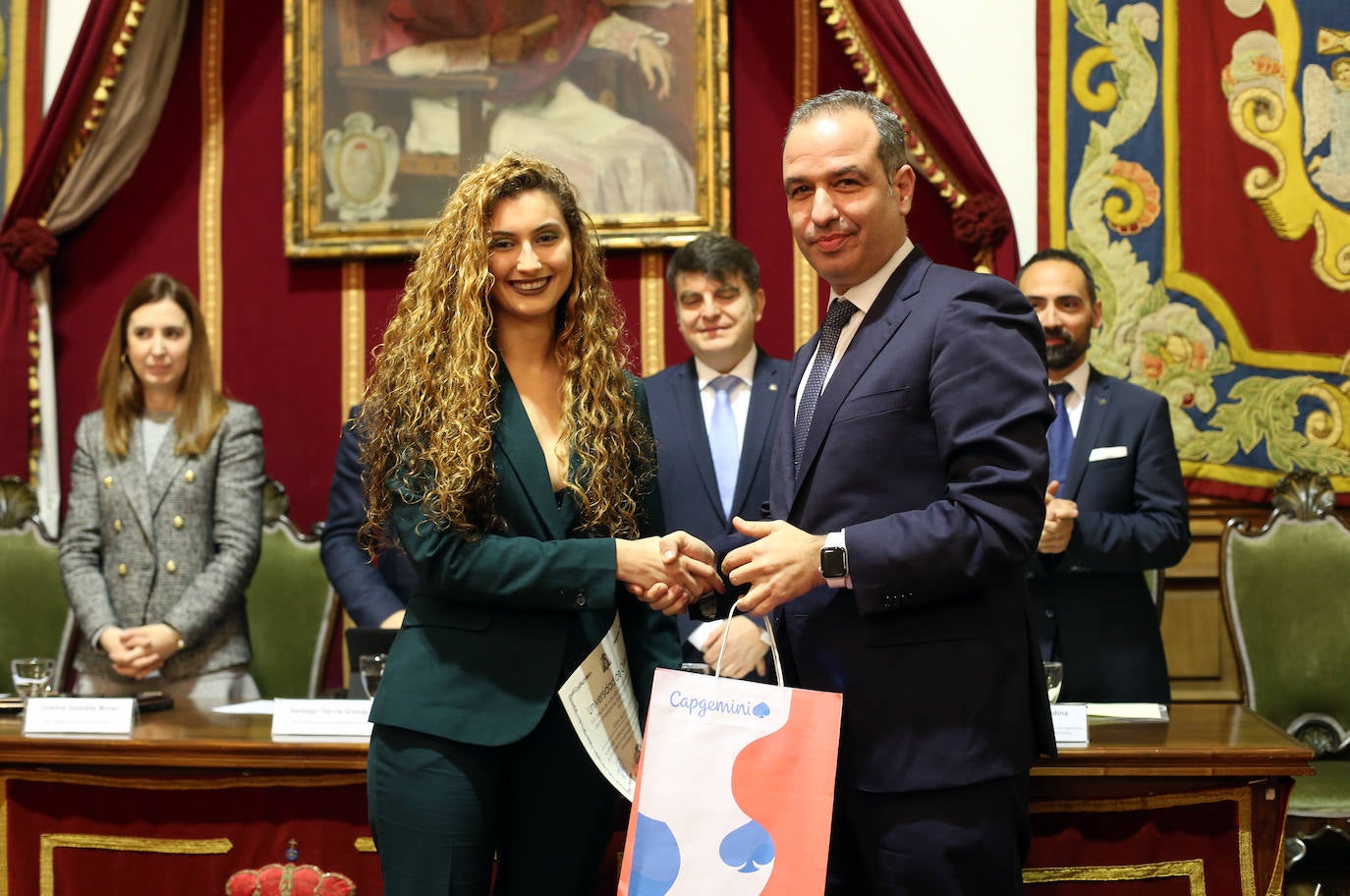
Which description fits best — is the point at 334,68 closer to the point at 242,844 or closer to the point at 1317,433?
the point at 242,844

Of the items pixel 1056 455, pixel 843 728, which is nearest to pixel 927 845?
pixel 843 728

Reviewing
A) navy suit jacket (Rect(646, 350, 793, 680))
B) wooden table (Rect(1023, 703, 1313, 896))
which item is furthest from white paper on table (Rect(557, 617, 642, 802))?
navy suit jacket (Rect(646, 350, 793, 680))

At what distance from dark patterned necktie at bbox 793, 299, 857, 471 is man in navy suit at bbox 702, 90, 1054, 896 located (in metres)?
0.05

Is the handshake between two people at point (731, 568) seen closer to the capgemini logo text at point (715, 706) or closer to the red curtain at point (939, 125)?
the capgemini logo text at point (715, 706)

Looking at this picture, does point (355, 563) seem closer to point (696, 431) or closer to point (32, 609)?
point (696, 431)

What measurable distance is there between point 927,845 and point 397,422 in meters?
1.02

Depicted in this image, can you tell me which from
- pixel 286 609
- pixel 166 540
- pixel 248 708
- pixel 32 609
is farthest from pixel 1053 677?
pixel 32 609

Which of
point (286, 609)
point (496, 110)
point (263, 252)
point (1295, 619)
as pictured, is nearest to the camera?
point (1295, 619)

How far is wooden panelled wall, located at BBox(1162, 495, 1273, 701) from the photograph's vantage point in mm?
4102

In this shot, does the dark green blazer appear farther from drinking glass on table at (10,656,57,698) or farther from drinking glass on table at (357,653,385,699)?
drinking glass on table at (10,656,57,698)

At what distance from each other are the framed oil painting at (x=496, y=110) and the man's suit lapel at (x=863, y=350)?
2.42m

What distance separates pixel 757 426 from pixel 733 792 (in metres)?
1.57

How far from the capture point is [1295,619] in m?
3.63

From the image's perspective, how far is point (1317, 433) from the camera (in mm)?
3930
